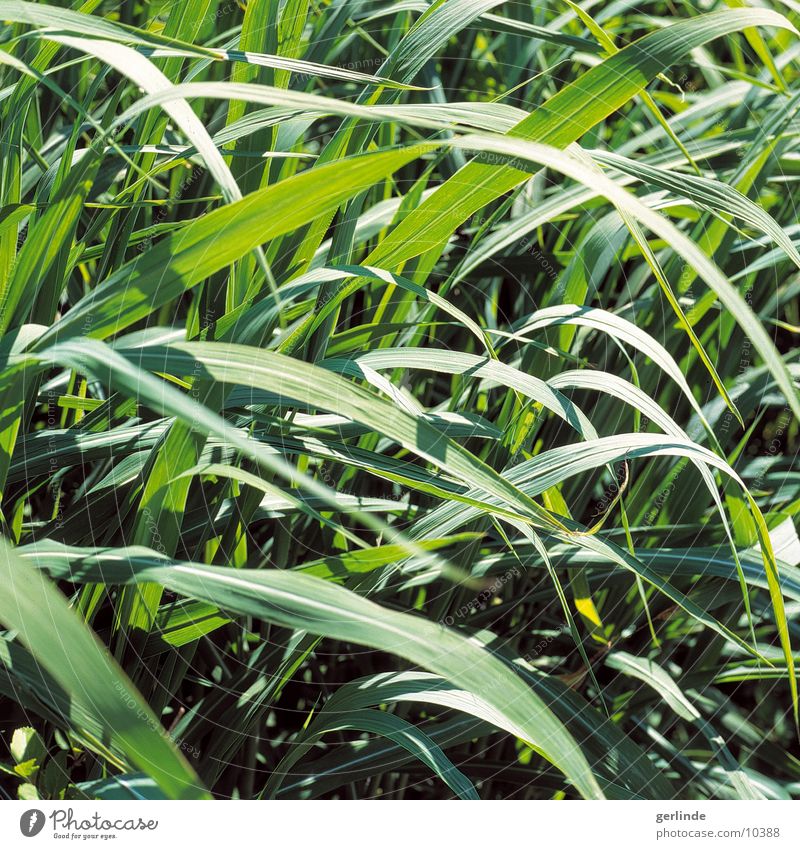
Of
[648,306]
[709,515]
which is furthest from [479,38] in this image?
[709,515]

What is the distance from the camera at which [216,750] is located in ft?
1.28

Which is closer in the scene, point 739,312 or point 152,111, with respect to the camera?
point 739,312

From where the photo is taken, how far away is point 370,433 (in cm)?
43

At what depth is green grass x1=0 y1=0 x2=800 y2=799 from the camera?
0.26m

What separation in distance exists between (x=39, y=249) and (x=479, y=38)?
22.2 inches

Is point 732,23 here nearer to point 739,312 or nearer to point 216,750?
point 739,312

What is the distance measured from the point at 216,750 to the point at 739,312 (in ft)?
1.15

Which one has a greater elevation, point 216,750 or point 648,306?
point 648,306

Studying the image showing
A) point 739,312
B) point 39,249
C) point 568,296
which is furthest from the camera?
point 568,296

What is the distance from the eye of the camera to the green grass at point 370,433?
0.26 metres

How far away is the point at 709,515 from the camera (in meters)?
0.54

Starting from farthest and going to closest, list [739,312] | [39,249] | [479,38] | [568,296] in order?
[479,38]
[568,296]
[39,249]
[739,312]

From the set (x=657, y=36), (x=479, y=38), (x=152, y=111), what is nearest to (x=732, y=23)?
(x=657, y=36)

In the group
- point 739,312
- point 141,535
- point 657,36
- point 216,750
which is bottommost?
point 216,750
